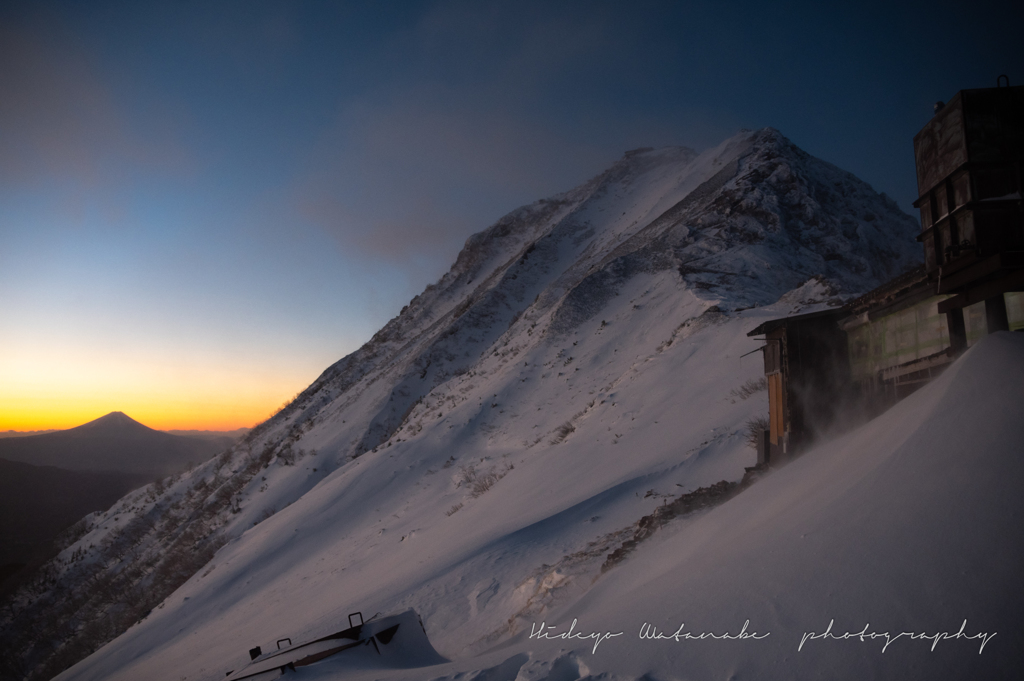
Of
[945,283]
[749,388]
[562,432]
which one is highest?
[945,283]

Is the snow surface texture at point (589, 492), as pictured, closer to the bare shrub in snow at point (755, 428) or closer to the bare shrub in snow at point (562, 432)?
the bare shrub in snow at point (562, 432)

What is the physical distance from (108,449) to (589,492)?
397 ft

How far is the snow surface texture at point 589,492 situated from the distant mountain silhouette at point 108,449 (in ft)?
218

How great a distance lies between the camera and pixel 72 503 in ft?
194

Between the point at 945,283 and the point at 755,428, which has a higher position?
the point at 945,283

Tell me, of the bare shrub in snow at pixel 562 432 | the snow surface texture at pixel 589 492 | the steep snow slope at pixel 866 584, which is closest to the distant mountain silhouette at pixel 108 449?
the snow surface texture at pixel 589 492

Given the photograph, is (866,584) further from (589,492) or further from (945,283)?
(589,492)

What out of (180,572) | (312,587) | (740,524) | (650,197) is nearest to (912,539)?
(740,524)

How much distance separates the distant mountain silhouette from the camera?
9144cm

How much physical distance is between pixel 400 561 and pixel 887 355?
1089cm

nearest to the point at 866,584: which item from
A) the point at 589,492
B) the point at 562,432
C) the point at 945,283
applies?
the point at 945,283

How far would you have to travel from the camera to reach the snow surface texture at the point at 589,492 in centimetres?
431

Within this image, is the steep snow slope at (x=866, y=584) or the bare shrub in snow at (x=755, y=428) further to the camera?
the bare shrub in snow at (x=755, y=428)

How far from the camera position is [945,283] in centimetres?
663
